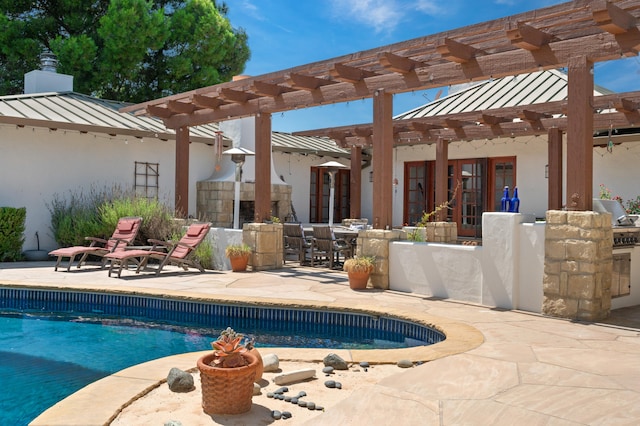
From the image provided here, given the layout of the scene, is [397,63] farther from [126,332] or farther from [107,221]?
[107,221]

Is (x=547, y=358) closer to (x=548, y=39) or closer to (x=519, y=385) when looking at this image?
(x=519, y=385)

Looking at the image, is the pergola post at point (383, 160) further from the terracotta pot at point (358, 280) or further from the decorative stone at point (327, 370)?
the decorative stone at point (327, 370)

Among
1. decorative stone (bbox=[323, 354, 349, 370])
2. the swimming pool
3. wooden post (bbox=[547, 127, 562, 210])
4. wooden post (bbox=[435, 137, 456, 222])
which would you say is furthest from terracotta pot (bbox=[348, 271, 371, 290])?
wooden post (bbox=[435, 137, 456, 222])

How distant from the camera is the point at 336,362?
425cm

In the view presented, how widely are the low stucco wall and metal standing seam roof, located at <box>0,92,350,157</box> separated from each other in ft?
25.3

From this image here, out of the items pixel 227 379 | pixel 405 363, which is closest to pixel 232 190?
pixel 405 363

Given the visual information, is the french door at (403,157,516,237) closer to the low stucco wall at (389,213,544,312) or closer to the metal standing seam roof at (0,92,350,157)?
the metal standing seam roof at (0,92,350,157)

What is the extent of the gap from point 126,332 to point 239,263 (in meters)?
3.40

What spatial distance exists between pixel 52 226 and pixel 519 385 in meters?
10.9

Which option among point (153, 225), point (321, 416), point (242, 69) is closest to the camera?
point (321, 416)

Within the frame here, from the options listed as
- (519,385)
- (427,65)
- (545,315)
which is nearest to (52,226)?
(427,65)

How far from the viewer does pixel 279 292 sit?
7.57 m

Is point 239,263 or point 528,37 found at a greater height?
point 528,37

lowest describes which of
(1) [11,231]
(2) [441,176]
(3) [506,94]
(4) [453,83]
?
(1) [11,231]
